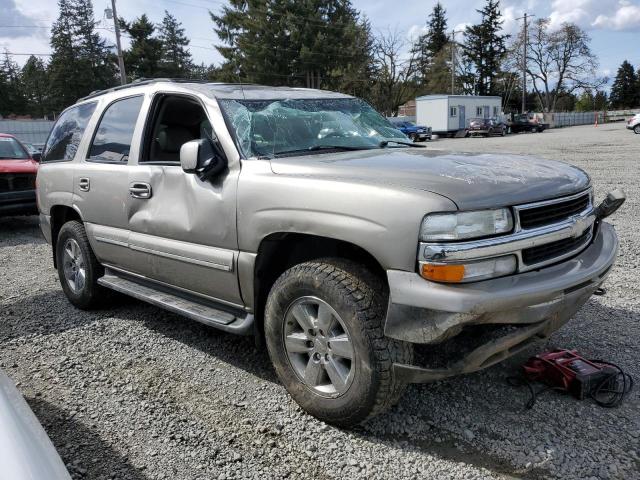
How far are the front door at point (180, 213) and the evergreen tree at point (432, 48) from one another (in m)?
58.0

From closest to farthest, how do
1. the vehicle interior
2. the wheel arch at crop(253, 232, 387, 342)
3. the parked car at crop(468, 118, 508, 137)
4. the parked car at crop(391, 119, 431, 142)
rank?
1. the wheel arch at crop(253, 232, 387, 342)
2. the vehicle interior
3. the parked car at crop(391, 119, 431, 142)
4. the parked car at crop(468, 118, 508, 137)

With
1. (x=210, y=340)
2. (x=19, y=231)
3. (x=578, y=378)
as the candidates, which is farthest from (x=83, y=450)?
(x=19, y=231)

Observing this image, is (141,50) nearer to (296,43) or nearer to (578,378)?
(296,43)

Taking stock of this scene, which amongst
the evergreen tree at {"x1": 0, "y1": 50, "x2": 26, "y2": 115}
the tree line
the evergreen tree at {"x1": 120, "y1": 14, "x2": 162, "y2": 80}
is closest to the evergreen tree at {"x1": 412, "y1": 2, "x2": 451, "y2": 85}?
the tree line

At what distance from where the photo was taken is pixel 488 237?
248cm

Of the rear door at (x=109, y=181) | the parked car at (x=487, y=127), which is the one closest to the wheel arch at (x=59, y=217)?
the rear door at (x=109, y=181)

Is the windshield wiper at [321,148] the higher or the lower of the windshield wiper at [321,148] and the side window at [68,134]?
the lower

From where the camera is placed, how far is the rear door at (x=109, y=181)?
4.14 meters

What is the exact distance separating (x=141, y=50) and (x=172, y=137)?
6086 centimetres

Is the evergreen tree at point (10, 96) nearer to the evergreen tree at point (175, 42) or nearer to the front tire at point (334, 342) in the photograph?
the evergreen tree at point (175, 42)

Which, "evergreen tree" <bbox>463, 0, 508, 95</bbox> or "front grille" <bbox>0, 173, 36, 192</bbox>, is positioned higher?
"evergreen tree" <bbox>463, 0, 508, 95</bbox>

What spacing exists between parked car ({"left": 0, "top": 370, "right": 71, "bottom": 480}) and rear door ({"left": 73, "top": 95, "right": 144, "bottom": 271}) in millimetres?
2224

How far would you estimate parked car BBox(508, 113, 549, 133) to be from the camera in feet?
152

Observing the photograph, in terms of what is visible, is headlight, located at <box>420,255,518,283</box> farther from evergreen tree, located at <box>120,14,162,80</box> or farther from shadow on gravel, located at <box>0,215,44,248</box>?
evergreen tree, located at <box>120,14,162,80</box>
